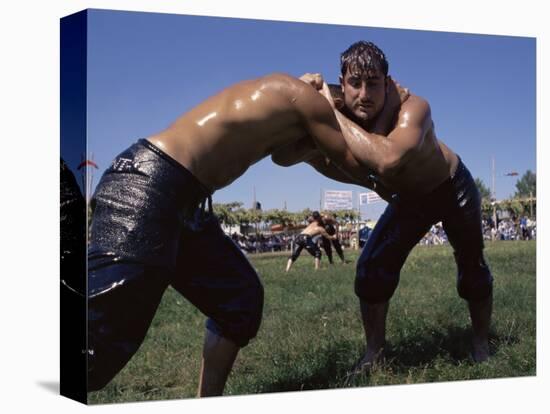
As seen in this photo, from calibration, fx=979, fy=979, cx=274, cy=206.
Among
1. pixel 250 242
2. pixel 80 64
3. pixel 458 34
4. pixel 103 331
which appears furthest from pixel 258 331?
pixel 458 34

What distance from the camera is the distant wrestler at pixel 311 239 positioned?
6.81 meters

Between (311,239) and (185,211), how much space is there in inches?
65.3

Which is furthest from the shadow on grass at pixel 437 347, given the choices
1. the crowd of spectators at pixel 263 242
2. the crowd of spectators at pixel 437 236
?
the crowd of spectators at pixel 263 242

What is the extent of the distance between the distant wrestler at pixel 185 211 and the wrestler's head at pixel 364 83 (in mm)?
456

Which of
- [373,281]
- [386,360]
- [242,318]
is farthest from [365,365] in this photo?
[242,318]

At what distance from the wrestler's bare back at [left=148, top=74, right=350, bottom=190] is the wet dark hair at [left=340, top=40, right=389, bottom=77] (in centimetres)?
57

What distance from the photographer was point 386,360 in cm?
688

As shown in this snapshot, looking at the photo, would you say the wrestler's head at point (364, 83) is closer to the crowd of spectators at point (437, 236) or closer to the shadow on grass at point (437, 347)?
the crowd of spectators at point (437, 236)

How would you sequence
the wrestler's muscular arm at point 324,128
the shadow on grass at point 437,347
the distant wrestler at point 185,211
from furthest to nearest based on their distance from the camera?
the shadow on grass at point 437,347 → the wrestler's muscular arm at point 324,128 → the distant wrestler at point 185,211

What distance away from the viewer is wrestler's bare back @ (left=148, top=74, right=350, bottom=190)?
17.7 feet

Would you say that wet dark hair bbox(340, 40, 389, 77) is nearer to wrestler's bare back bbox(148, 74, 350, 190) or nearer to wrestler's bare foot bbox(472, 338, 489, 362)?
wrestler's bare back bbox(148, 74, 350, 190)

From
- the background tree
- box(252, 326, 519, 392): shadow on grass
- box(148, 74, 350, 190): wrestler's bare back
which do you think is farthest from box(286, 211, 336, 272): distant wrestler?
the background tree

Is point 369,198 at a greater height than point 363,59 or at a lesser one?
lesser

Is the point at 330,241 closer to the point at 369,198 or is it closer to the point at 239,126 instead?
the point at 369,198
